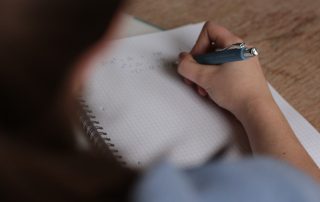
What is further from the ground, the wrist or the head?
the head

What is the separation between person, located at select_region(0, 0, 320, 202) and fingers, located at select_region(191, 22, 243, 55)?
14.1 inches

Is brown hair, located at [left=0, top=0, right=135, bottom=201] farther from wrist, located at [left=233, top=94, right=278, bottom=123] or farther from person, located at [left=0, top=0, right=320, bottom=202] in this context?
wrist, located at [left=233, top=94, right=278, bottom=123]

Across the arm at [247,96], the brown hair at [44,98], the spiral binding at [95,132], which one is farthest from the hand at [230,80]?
the brown hair at [44,98]

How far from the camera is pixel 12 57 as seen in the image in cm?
31

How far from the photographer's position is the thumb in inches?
32.0

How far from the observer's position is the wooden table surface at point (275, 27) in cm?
85

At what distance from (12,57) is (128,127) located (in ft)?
1.45

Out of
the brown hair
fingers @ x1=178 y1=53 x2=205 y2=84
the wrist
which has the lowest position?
fingers @ x1=178 y1=53 x2=205 y2=84

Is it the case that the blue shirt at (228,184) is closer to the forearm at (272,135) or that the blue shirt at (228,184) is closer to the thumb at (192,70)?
the forearm at (272,135)

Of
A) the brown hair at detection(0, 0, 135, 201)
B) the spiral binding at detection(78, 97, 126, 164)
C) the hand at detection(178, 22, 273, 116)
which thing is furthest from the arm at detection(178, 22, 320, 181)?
the brown hair at detection(0, 0, 135, 201)

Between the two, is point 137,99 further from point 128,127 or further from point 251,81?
point 251,81

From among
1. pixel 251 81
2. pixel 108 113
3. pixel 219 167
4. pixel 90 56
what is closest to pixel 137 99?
pixel 108 113

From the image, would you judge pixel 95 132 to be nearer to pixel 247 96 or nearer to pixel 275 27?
pixel 247 96

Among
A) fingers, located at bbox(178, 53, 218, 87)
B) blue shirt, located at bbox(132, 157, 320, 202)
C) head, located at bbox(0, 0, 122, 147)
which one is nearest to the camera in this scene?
head, located at bbox(0, 0, 122, 147)
